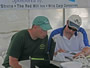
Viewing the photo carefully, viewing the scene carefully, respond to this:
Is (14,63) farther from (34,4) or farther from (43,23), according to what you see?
(34,4)

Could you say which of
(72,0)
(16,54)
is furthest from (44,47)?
(72,0)

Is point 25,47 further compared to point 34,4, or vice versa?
point 34,4

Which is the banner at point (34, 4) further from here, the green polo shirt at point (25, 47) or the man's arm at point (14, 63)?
the man's arm at point (14, 63)

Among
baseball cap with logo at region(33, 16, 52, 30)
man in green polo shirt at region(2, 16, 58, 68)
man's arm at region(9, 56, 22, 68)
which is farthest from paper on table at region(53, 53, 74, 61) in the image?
man's arm at region(9, 56, 22, 68)

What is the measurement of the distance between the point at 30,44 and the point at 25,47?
6 centimetres

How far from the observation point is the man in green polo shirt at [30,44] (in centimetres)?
164

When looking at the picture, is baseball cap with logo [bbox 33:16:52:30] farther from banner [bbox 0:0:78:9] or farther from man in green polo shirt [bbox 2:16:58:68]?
banner [bbox 0:0:78:9]

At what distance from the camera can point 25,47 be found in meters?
1.80

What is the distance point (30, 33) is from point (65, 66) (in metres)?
0.54

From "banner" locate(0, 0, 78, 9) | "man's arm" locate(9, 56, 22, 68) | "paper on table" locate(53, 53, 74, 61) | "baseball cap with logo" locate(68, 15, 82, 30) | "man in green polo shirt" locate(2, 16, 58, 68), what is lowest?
"paper on table" locate(53, 53, 74, 61)

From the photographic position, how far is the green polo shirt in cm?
167

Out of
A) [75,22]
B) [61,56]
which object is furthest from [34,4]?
[61,56]

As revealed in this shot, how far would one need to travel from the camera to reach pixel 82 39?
2.29m

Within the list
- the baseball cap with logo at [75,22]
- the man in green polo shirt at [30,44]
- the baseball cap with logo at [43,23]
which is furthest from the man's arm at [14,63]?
the baseball cap with logo at [75,22]
